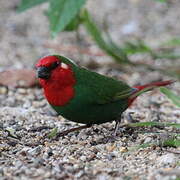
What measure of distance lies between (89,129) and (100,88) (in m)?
0.40

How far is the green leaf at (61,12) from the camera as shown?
161 inches

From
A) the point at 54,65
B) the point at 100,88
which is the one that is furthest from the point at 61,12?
the point at 100,88

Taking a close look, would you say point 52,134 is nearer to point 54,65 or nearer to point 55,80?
point 55,80

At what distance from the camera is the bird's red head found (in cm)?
362

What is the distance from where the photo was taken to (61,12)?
4.17 meters

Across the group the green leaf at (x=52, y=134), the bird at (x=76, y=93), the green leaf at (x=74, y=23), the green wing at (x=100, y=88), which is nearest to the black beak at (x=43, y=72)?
the bird at (x=76, y=93)

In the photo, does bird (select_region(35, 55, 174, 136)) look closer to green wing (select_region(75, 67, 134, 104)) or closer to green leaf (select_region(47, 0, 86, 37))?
green wing (select_region(75, 67, 134, 104))

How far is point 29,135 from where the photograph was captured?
12.3 ft

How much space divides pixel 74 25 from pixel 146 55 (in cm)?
140

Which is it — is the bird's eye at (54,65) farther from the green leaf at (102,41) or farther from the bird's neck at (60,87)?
the green leaf at (102,41)

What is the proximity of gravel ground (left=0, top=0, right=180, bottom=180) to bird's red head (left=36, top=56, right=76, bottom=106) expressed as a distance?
30 centimetres

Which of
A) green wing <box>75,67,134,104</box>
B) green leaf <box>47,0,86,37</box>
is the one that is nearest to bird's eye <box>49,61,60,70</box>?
green wing <box>75,67,134,104</box>

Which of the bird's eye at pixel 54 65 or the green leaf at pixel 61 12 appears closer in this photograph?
the bird's eye at pixel 54 65

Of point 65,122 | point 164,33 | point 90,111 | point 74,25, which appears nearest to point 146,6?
point 164,33
